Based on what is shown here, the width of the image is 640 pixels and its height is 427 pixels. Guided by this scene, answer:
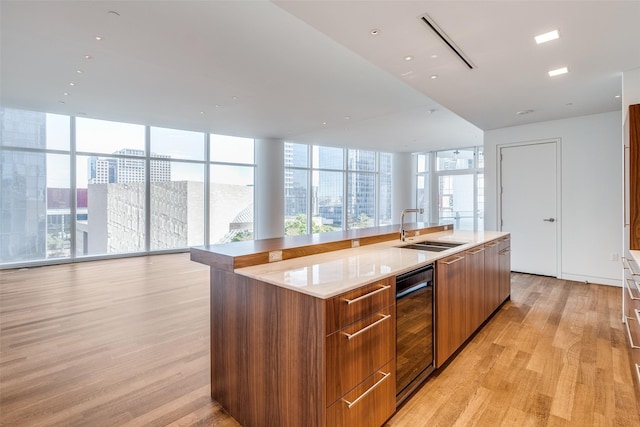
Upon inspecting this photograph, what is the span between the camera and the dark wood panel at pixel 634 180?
8.61 ft

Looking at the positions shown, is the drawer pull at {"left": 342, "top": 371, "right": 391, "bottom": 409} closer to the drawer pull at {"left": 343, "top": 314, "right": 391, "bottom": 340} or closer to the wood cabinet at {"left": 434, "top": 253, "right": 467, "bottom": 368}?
the drawer pull at {"left": 343, "top": 314, "right": 391, "bottom": 340}

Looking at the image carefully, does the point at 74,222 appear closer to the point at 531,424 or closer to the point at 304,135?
the point at 304,135

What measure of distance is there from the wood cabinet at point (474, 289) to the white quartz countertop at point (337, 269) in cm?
24

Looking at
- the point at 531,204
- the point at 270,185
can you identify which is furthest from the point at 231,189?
the point at 531,204

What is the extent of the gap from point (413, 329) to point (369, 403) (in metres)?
0.56

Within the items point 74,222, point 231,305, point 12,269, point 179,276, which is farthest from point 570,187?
point 12,269

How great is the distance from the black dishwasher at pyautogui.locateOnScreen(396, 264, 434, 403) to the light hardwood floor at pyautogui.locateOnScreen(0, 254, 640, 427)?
0.40ft

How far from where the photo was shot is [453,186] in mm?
9547

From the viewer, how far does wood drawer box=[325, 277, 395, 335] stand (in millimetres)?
1325

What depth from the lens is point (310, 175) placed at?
955 cm

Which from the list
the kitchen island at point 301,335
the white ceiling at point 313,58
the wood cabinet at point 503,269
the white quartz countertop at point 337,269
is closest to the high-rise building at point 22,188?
the white ceiling at point 313,58

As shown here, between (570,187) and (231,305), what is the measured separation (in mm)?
5449

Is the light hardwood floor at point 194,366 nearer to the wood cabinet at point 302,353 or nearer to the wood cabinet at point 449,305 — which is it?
the wood cabinet at point 449,305

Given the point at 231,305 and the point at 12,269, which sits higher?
the point at 231,305
